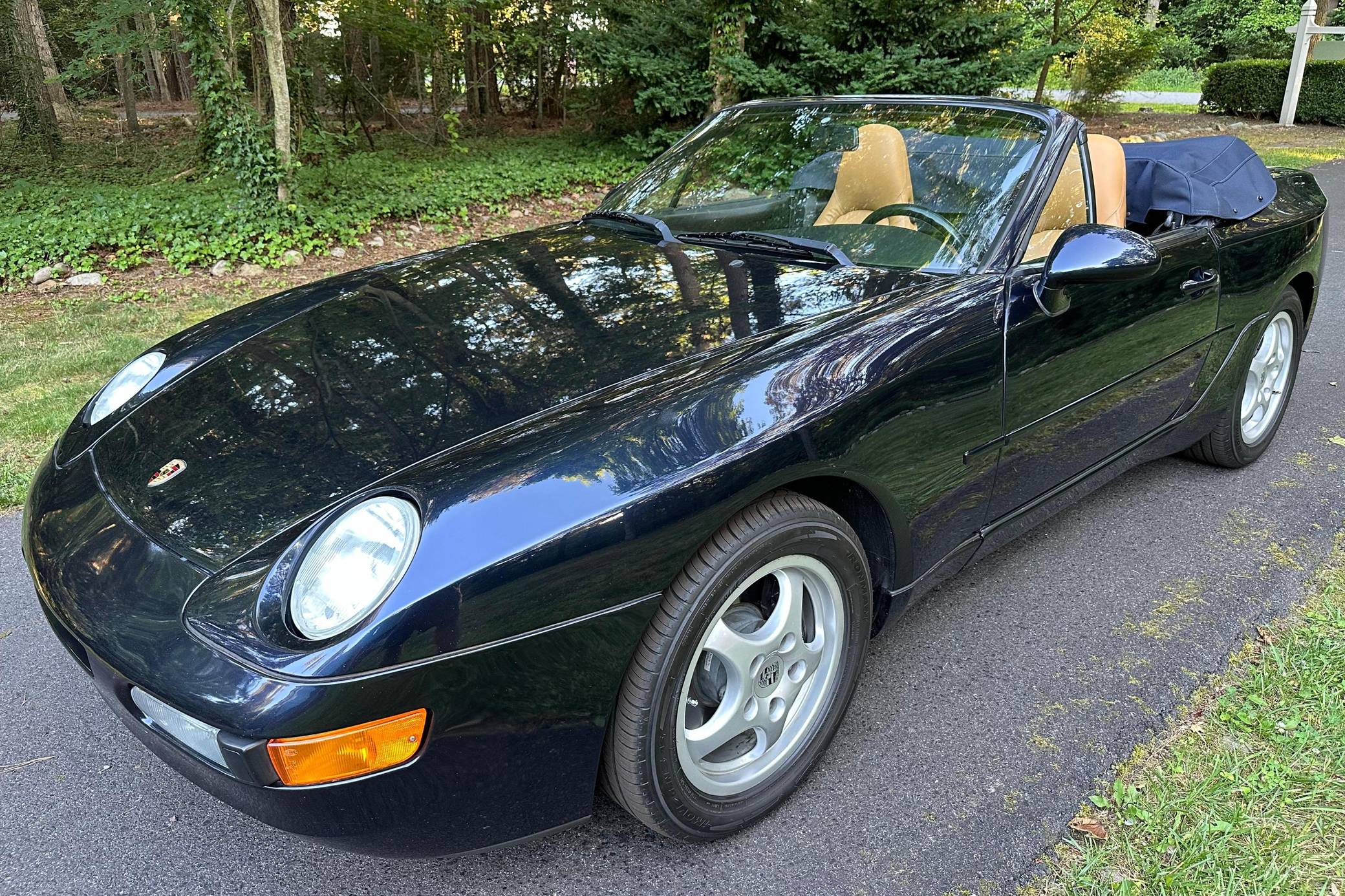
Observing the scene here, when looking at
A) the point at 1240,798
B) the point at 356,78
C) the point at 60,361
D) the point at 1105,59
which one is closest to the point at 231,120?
the point at 60,361

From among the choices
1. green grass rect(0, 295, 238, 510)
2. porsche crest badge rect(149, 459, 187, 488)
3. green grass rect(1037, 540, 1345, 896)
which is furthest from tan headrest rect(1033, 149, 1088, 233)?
green grass rect(0, 295, 238, 510)

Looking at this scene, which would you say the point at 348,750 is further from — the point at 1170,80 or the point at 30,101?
the point at 1170,80

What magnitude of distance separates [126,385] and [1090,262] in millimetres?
2439

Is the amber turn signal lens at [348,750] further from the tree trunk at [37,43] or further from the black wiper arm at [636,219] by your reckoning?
the tree trunk at [37,43]

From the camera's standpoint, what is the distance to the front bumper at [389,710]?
1408 millimetres

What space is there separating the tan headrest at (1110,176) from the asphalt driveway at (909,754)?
105 cm

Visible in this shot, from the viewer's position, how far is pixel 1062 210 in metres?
2.65

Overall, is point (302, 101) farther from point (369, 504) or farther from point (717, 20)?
point (369, 504)

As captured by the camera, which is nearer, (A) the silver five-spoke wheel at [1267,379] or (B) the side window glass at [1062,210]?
(B) the side window glass at [1062,210]

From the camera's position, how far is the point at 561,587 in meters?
1.51

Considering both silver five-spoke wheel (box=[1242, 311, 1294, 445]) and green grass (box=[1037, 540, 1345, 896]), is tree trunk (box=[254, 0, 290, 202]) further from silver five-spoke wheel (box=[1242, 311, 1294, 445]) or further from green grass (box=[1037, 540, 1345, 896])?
green grass (box=[1037, 540, 1345, 896])

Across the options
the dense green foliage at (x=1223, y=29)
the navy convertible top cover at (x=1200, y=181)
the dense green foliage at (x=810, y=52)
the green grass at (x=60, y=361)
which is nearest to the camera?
the navy convertible top cover at (x=1200, y=181)

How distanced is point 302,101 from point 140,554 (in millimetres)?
8977

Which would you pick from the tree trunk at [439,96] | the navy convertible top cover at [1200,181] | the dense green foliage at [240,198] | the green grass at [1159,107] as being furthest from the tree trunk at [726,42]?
the green grass at [1159,107]
